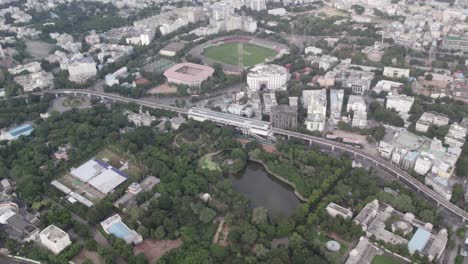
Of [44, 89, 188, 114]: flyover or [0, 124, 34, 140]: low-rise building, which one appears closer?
[0, 124, 34, 140]: low-rise building

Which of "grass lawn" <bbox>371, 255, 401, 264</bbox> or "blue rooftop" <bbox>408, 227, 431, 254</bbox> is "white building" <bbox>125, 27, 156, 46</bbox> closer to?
"grass lawn" <bbox>371, 255, 401, 264</bbox>

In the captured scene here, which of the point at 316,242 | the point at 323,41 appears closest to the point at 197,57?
the point at 323,41

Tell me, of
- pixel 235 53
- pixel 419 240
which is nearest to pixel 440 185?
pixel 419 240

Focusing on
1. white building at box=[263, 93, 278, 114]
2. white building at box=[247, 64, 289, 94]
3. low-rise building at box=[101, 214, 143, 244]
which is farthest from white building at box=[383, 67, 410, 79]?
low-rise building at box=[101, 214, 143, 244]

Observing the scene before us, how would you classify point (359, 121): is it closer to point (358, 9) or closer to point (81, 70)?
point (81, 70)

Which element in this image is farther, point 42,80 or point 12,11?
point 12,11

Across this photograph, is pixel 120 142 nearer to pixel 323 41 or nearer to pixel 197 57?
pixel 197 57
